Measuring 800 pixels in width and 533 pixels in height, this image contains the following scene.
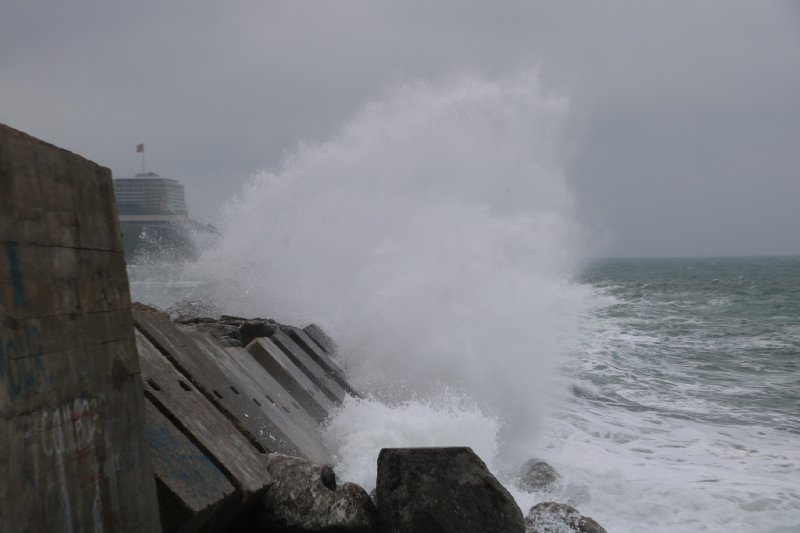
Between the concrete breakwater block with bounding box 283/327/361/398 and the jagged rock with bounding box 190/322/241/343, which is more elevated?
the jagged rock with bounding box 190/322/241/343

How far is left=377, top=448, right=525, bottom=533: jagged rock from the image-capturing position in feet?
12.4

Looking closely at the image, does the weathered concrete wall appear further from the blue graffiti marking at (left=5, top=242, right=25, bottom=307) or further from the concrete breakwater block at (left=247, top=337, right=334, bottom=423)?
the concrete breakwater block at (left=247, top=337, right=334, bottom=423)

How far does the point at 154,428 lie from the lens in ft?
10.9

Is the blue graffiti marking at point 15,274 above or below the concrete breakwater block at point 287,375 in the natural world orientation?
above

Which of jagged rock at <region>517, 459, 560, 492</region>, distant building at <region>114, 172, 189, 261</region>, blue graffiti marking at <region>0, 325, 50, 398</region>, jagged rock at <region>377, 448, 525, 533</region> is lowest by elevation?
jagged rock at <region>517, 459, 560, 492</region>

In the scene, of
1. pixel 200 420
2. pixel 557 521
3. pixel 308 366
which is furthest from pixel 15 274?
pixel 308 366

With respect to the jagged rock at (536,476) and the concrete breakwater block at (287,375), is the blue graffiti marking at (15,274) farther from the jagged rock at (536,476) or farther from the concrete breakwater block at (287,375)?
the jagged rock at (536,476)

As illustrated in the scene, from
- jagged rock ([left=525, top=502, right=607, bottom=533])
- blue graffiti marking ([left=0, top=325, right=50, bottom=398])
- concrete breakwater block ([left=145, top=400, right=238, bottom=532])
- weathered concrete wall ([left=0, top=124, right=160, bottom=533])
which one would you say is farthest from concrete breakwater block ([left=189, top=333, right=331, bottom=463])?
blue graffiti marking ([left=0, top=325, right=50, bottom=398])

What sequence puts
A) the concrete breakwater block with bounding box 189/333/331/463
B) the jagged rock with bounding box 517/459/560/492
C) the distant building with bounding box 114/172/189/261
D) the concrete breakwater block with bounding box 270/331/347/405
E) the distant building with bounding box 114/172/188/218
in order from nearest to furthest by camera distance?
the concrete breakwater block with bounding box 189/333/331/463 < the jagged rock with bounding box 517/459/560/492 < the concrete breakwater block with bounding box 270/331/347/405 < the distant building with bounding box 114/172/189/261 < the distant building with bounding box 114/172/188/218

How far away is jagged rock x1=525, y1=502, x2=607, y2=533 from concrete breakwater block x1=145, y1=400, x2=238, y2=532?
5.63 ft

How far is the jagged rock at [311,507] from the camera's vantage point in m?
3.73

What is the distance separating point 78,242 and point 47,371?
471 millimetres

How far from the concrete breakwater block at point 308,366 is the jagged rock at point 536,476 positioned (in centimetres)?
180

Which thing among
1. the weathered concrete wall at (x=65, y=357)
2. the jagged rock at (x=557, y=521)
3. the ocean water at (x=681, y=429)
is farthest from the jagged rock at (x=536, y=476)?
the weathered concrete wall at (x=65, y=357)
